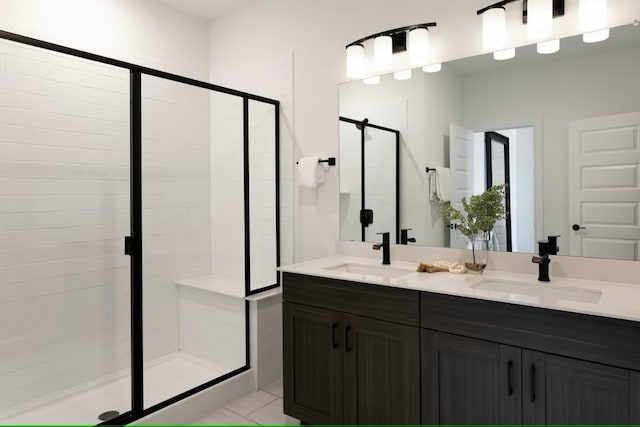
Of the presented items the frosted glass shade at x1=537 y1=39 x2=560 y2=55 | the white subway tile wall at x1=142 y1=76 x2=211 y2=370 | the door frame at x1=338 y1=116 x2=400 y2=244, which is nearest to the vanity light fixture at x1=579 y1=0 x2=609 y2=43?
the frosted glass shade at x1=537 y1=39 x2=560 y2=55

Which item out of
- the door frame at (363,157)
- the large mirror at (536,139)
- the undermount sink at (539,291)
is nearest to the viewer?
the undermount sink at (539,291)

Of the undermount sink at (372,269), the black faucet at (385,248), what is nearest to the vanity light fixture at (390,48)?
the black faucet at (385,248)

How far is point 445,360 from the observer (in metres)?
1.82

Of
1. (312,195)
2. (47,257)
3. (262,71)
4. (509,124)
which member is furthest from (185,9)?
(509,124)

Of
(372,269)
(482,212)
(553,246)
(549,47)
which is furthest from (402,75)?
(553,246)

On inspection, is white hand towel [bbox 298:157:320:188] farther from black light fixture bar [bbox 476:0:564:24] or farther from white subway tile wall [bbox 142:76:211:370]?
black light fixture bar [bbox 476:0:564:24]

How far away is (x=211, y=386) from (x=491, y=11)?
8.29ft

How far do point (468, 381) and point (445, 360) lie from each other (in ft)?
0.38

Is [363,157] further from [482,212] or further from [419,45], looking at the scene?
[482,212]

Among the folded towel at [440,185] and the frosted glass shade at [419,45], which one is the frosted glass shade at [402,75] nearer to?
the frosted glass shade at [419,45]

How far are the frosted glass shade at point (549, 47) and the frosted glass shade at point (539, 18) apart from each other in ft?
0.10

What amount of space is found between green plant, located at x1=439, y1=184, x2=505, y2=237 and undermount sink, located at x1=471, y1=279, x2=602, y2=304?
298 mm

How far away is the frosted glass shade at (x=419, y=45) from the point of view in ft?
7.76

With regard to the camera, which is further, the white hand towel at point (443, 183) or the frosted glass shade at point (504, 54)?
the white hand towel at point (443, 183)
